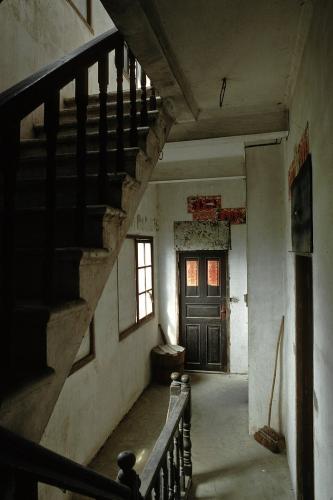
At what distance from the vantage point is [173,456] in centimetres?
238

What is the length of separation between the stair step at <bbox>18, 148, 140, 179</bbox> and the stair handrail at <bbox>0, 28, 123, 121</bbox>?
20.5 inches

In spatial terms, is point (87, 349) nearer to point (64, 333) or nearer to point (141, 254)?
point (141, 254)

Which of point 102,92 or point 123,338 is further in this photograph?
point 123,338

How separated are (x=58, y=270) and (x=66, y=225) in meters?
0.33

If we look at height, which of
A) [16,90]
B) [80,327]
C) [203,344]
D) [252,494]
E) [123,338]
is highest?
[16,90]

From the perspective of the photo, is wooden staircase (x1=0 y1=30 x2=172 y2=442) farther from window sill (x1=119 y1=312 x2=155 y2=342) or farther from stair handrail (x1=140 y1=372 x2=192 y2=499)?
window sill (x1=119 y1=312 x2=155 y2=342)

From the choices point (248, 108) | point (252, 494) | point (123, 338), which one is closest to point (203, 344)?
point (123, 338)

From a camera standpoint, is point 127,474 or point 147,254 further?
point 147,254

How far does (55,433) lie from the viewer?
3.00 m

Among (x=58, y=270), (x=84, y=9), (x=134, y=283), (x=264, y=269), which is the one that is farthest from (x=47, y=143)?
(x=134, y=283)

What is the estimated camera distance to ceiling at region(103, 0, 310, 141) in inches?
61.6

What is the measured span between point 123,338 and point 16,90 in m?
3.99

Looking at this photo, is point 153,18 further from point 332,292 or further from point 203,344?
point 203,344

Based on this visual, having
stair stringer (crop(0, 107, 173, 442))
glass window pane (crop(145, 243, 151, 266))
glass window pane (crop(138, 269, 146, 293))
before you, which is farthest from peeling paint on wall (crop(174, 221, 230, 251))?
stair stringer (crop(0, 107, 173, 442))
